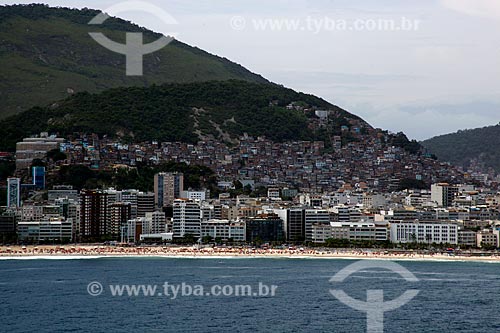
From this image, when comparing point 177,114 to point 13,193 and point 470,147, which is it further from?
point 470,147

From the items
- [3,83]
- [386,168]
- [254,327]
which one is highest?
[3,83]

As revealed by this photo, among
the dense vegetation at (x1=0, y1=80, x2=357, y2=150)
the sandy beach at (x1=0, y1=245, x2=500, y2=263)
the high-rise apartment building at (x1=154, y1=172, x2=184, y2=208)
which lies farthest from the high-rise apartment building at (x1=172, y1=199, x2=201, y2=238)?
the dense vegetation at (x1=0, y1=80, x2=357, y2=150)

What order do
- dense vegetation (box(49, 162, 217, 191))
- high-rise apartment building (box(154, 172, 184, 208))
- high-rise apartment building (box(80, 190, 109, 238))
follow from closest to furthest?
high-rise apartment building (box(80, 190, 109, 238)), high-rise apartment building (box(154, 172, 184, 208)), dense vegetation (box(49, 162, 217, 191))

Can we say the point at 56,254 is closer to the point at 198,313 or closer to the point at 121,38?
the point at 198,313

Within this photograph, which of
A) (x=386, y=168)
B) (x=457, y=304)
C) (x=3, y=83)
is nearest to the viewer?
(x=457, y=304)

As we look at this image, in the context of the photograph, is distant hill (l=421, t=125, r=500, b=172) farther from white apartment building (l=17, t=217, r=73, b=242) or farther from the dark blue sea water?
the dark blue sea water

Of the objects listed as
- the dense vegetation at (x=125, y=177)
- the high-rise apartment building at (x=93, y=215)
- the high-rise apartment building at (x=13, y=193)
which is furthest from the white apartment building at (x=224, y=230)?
the dense vegetation at (x=125, y=177)

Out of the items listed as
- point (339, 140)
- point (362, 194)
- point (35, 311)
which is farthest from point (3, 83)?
point (35, 311)

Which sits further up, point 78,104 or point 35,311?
point 78,104
